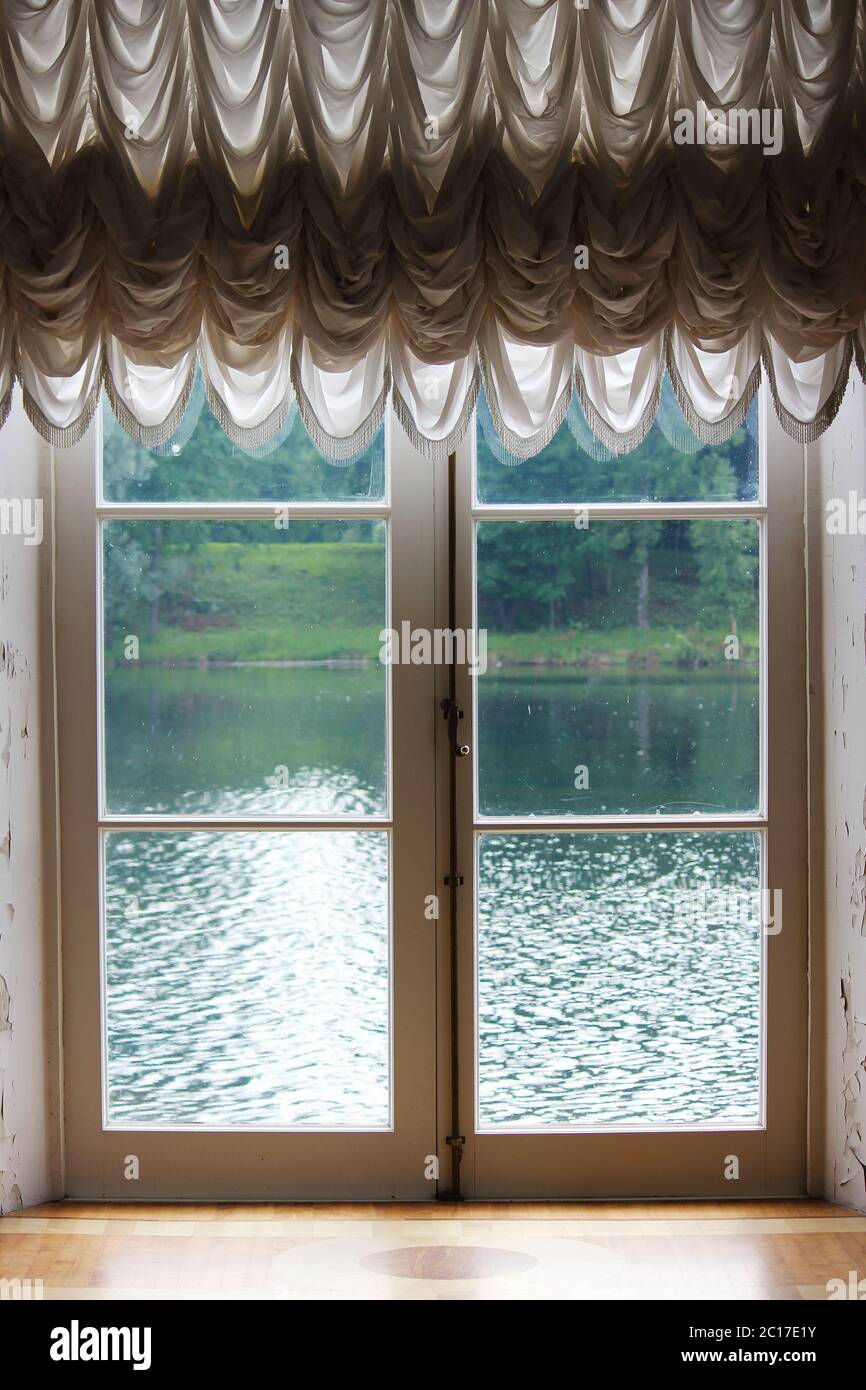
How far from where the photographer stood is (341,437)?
8.90 feet

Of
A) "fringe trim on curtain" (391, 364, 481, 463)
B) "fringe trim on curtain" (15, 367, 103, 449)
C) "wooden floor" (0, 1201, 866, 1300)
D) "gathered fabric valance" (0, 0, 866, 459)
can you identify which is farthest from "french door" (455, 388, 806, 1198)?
"fringe trim on curtain" (15, 367, 103, 449)

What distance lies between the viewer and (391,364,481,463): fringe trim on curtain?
8.81ft

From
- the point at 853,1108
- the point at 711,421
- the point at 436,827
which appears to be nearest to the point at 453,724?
the point at 436,827

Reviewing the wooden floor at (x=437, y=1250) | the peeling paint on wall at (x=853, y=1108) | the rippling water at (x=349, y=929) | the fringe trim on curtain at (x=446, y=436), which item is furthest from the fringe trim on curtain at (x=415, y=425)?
the wooden floor at (x=437, y=1250)

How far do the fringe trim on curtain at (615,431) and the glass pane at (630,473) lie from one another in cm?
21

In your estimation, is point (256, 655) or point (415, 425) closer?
point (415, 425)

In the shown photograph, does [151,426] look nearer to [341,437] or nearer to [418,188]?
[341,437]

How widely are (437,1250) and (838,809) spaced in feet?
4.35

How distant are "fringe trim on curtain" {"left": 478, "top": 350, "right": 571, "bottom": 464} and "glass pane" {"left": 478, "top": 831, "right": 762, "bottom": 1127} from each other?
893 mm

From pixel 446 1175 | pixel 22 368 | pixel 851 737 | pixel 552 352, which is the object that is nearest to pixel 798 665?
pixel 851 737

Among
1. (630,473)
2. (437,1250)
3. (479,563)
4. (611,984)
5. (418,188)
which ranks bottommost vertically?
(437,1250)

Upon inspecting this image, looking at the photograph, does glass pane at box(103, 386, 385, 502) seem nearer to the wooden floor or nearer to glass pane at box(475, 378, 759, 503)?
glass pane at box(475, 378, 759, 503)

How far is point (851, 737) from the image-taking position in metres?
2.91
